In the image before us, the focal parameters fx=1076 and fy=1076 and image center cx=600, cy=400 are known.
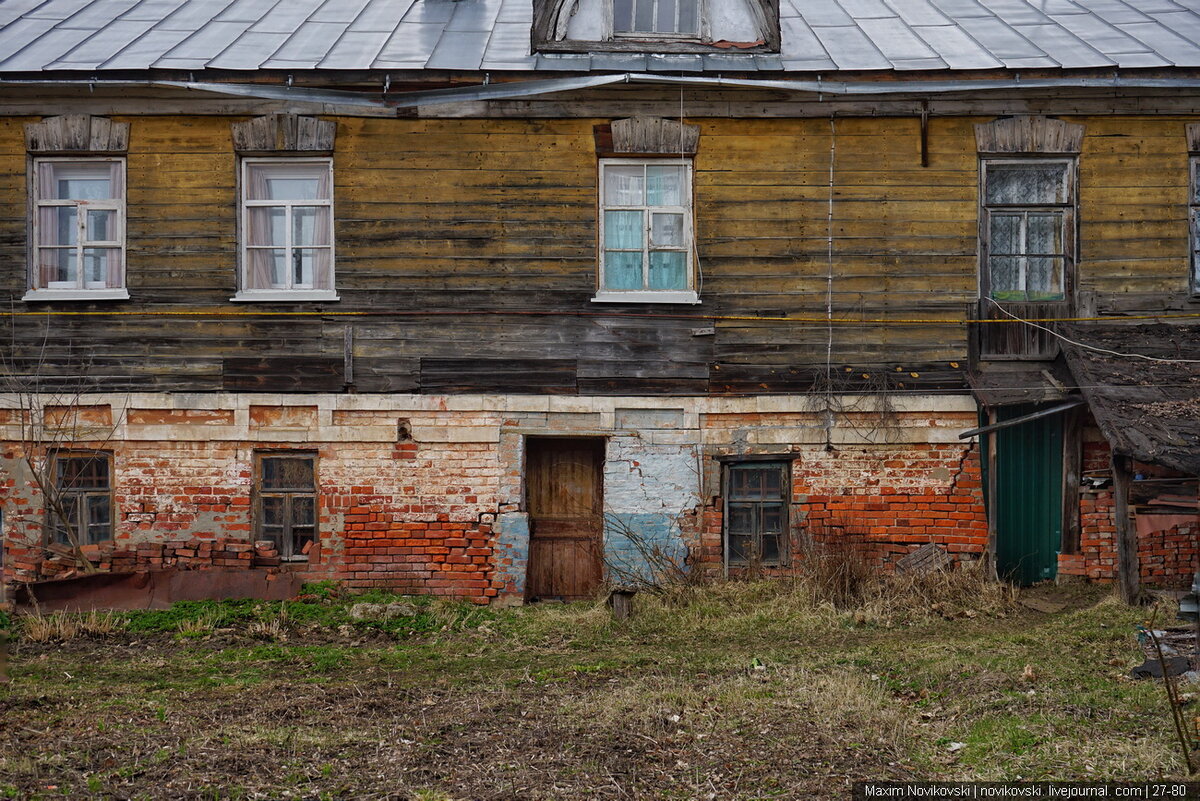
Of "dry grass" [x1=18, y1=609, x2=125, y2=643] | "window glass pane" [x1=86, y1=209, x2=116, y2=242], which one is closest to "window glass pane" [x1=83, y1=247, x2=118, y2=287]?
"window glass pane" [x1=86, y1=209, x2=116, y2=242]

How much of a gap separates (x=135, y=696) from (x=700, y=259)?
6407mm

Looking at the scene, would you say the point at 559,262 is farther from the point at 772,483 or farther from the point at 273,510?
the point at 273,510

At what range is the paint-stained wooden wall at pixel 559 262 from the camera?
35.3 feet

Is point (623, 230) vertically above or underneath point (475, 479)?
above

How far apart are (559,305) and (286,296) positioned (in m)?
2.74

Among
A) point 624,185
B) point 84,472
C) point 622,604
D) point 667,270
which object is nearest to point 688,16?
point 624,185

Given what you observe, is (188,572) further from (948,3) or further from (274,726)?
(948,3)

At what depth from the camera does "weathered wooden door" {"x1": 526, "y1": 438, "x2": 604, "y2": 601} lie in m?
11.0

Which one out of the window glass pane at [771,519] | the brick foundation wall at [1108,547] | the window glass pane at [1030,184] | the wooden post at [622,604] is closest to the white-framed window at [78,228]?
the wooden post at [622,604]

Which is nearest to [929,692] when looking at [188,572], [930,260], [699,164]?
[930,260]

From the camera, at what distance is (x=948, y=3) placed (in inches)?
486

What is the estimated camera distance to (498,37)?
11430 millimetres

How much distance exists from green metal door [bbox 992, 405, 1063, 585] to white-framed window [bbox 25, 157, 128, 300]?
29.9 feet

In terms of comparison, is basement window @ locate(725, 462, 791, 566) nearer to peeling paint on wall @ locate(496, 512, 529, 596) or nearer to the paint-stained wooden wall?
the paint-stained wooden wall
